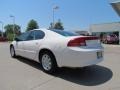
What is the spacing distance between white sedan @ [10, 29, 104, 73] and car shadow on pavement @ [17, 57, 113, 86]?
0.43 m

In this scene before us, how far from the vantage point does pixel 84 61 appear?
6.04 meters

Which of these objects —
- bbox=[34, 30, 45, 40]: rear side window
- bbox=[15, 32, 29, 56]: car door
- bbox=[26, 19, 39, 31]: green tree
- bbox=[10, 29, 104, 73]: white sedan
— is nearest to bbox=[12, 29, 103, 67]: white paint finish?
bbox=[10, 29, 104, 73]: white sedan

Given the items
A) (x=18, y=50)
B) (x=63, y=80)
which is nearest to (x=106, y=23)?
Answer: (x=18, y=50)

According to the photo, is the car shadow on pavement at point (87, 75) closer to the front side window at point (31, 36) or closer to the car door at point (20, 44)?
the front side window at point (31, 36)

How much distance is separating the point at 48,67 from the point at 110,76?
78.9 inches

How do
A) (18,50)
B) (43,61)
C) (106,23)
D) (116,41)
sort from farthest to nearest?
1. (106,23)
2. (116,41)
3. (18,50)
4. (43,61)

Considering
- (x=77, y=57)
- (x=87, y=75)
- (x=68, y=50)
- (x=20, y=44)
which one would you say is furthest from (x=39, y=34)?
(x=87, y=75)

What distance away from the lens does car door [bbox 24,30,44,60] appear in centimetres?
743

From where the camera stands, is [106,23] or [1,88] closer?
[1,88]

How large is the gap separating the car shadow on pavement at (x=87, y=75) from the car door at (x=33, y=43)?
59 centimetres

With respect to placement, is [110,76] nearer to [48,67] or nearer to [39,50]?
[48,67]

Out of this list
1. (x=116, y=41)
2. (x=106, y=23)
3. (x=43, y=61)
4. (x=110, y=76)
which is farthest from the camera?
(x=106, y=23)

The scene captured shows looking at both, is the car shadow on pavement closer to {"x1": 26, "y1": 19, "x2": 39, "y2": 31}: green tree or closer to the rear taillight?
the rear taillight

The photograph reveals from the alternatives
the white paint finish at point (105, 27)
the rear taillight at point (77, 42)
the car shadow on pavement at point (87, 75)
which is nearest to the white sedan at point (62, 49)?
the rear taillight at point (77, 42)
